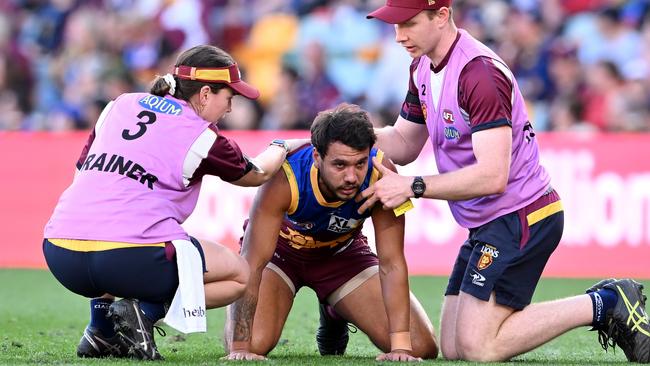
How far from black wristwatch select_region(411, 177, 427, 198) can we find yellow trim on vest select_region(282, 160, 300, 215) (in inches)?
25.7

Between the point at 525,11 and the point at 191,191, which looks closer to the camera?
the point at 191,191

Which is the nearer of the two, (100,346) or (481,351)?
(100,346)

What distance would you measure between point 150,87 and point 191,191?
2.00 ft

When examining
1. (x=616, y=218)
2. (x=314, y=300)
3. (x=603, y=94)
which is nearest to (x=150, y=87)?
(x=314, y=300)

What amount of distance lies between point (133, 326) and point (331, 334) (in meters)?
1.56

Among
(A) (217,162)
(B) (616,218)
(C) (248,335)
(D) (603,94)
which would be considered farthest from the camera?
(D) (603,94)

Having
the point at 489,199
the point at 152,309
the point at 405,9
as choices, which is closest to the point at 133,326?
the point at 152,309

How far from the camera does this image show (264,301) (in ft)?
23.4

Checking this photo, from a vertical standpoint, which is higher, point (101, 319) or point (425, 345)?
point (101, 319)

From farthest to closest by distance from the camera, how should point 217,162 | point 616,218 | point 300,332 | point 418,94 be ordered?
point 616,218 < point 300,332 < point 418,94 < point 217,162

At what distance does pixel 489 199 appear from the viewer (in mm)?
6805

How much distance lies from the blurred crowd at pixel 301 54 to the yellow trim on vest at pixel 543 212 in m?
6.54

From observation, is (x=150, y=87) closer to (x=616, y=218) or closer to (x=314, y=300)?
(x=314, y=300)

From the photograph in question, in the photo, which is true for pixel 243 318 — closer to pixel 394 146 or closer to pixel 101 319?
pixel 101 319
